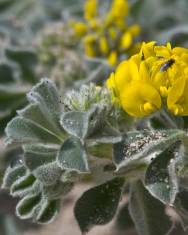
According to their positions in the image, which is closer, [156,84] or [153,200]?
[156,84]

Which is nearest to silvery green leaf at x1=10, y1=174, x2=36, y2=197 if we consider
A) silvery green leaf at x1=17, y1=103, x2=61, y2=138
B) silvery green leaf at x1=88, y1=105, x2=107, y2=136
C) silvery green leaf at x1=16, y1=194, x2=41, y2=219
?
silvery green leaf at x1=16, y1=194, x2=41, y2=219

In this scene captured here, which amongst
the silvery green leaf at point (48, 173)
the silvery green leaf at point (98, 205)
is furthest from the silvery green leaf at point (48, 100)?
the silvery green leaf at point (98, 205)

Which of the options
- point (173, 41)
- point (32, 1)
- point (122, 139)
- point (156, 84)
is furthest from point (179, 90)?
point (32, 1)

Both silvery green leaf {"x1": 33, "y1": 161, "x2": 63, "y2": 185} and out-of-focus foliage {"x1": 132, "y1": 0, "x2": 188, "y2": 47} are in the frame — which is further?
out-of-focus foliage {"x1": 132, "y1": 0, "x2": 188, "y2": 47}

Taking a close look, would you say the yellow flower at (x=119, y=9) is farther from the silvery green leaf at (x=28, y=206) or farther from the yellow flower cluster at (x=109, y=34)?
the silvery green leaf at (x=28, y=206)

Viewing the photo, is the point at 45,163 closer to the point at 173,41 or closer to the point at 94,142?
the point at 94,142

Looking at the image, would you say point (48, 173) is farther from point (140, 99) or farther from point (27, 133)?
point (140, 99)

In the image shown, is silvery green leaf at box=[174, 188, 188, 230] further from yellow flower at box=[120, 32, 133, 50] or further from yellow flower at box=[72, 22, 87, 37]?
yellow flower at box=[72, 22, 87, 37]
